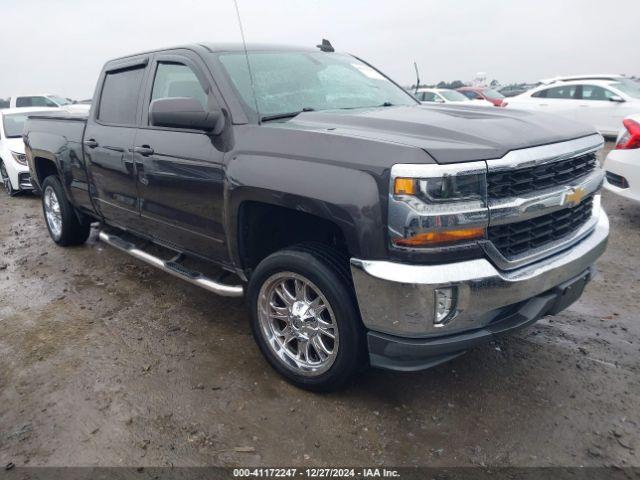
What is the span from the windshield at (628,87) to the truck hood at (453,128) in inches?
423

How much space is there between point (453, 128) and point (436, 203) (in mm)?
504

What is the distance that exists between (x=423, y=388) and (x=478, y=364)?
1.45ft

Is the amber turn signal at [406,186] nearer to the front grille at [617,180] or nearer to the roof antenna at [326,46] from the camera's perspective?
the roof antenna at [326,46]

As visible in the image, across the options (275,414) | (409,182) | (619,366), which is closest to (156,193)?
(275,414)

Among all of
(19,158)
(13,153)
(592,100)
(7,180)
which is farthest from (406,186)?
(592,100)

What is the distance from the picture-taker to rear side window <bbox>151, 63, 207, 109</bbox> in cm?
340

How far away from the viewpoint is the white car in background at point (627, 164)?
5215mm

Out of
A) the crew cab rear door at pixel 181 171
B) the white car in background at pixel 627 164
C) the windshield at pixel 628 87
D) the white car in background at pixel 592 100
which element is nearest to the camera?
the crew cab rear door at pixel 181 171

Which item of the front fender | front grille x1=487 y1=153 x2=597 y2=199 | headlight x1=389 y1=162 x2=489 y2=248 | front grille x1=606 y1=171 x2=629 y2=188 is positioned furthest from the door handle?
front grille x1=606 y1=171 x2=629 y2=188

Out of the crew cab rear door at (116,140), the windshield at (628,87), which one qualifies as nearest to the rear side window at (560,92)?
the windshield at (628,87)

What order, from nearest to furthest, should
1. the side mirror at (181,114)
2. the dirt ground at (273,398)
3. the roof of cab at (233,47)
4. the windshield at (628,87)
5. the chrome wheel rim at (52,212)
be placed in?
the dirt ground at (273,398), the side mirror at (181,114), the roof of cab at (233,47), the chrome wheel rim at (52,212), the windshield at (628,87)

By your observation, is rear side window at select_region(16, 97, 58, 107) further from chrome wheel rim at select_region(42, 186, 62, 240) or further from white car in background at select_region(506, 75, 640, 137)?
white car in background at select_region(506, 75, 640, 137)

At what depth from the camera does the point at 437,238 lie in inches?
86.8

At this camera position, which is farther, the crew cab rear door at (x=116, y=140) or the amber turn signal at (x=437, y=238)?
the crew cab rear door at (x=116, y=140)
